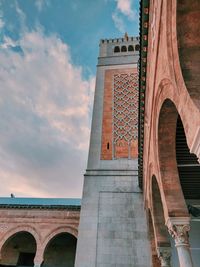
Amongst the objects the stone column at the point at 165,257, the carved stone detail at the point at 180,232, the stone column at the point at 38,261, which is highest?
the stone column at the point at 38,261

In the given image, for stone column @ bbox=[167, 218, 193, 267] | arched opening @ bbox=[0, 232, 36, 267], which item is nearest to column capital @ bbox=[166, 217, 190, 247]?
stone column @ bbox=[167, 218, 193, 267]

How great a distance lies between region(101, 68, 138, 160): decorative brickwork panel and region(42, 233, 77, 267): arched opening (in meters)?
5.56

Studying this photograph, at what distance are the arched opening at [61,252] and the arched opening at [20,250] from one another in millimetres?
908

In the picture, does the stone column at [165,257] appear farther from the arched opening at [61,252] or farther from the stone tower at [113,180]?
the arched opening at [61,252]

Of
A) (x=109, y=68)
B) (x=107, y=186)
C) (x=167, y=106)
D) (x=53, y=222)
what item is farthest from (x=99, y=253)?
(x=109, y=68)

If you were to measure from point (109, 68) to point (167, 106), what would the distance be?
32.6 ft

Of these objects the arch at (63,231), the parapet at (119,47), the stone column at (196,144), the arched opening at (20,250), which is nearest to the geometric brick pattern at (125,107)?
the parapet at (119,47)

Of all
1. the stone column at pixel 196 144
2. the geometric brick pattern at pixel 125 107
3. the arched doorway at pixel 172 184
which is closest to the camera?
the stone column at pixel 196 144

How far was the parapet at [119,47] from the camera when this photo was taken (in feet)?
46.1

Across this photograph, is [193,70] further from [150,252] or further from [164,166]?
[150,252]

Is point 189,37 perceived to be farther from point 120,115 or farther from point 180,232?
point 120,115

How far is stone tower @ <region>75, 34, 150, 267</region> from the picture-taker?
7812mm

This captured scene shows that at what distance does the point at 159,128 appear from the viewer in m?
4.29

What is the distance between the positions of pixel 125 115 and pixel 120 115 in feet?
0.82
